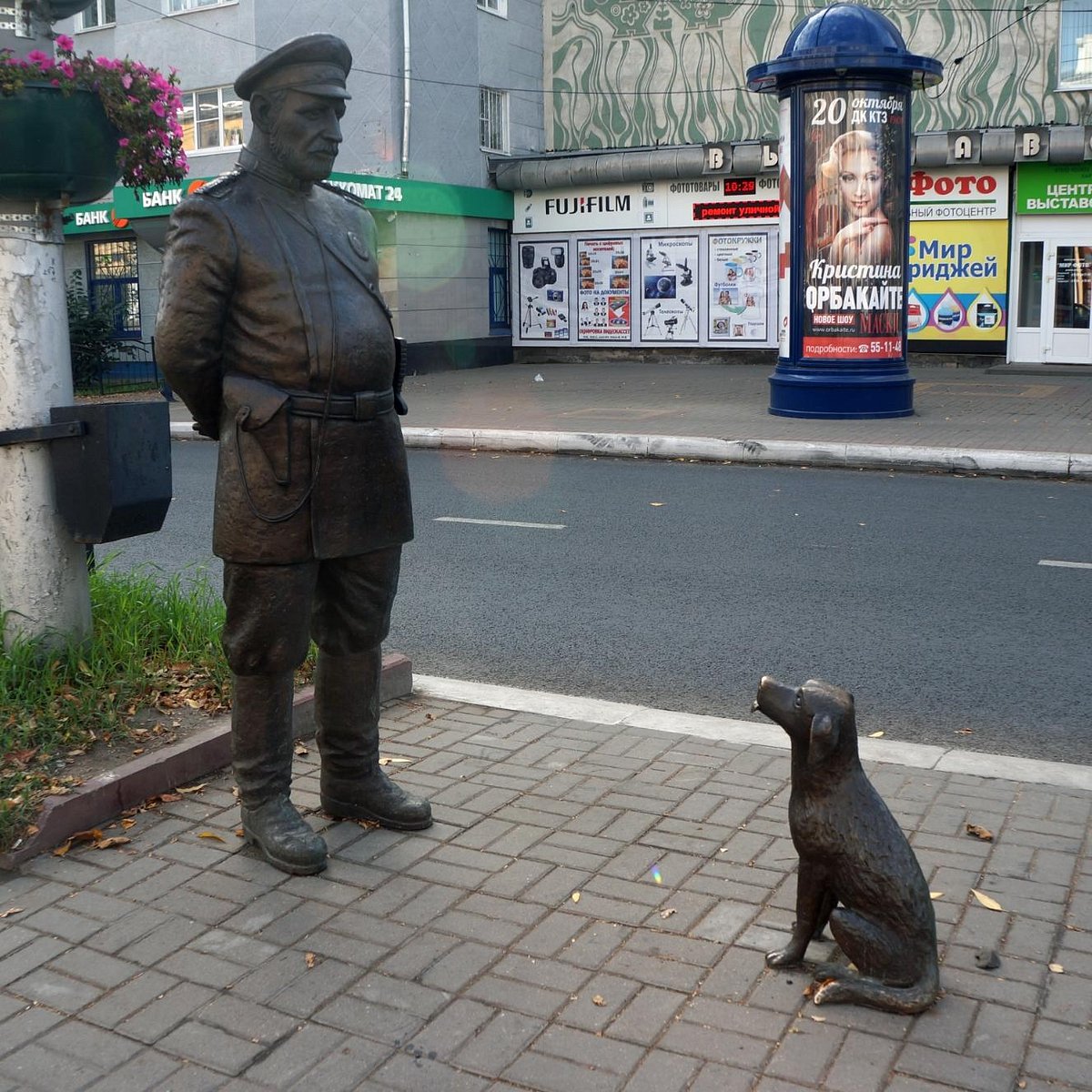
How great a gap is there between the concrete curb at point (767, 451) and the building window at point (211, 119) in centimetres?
1301

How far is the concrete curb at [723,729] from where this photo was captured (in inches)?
181

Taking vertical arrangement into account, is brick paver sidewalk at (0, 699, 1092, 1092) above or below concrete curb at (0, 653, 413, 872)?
below

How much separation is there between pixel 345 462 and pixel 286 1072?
5.48 feet

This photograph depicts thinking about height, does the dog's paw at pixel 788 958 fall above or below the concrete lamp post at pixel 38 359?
below

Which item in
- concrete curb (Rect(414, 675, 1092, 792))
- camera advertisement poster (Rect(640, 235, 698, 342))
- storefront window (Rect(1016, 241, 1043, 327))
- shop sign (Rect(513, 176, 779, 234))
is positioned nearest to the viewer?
concrete curb (Rect(414, 675, 1092, 792))

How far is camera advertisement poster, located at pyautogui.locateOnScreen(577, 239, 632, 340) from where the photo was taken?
26766 millimetres

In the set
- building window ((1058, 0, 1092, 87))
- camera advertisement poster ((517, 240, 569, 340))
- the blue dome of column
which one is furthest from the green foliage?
building window ((1058, 0, 1092, 87))

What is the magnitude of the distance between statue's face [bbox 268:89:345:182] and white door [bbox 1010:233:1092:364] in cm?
2173

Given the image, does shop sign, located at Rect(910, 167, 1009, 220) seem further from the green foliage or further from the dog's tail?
the dog's tail

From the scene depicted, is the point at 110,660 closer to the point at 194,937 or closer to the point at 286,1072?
the point at 194,937

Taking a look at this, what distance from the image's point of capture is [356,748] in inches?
164

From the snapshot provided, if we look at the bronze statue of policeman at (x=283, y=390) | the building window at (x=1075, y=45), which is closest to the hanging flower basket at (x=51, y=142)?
Answer: the bronze statue of policeman at (x=283, y=390)

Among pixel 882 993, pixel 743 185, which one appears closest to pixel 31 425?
pixel 882 993

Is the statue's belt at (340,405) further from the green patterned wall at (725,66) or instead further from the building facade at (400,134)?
the green patterned wall at (725,66)
